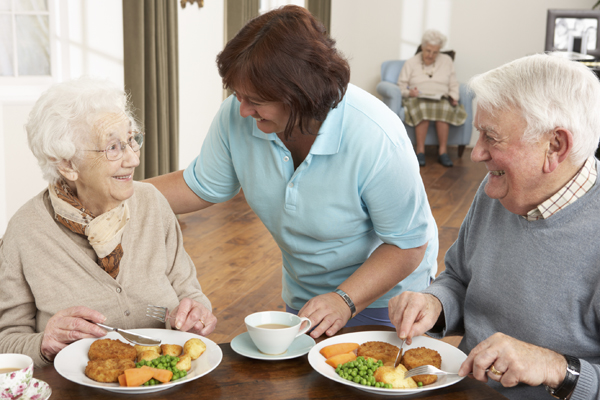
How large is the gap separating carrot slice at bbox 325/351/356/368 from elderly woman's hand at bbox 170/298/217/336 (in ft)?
1.10

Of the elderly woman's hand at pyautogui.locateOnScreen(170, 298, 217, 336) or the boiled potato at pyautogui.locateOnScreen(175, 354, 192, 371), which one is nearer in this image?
the boiled potato at pyautogui.locateOnScreen(175, 354, 192, 371)

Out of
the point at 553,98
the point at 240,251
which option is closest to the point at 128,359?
the point at 553,98

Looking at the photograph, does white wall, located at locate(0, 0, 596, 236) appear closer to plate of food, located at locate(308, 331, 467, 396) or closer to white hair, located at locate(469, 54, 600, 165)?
white hair, located at locate(469, 54, 600, 165)

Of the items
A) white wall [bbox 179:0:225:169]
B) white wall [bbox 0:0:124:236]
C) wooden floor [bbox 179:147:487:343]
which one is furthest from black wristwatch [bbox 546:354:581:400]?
white wall [bbox 179:0:225:169]

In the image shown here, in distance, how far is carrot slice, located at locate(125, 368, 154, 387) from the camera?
1.07 m

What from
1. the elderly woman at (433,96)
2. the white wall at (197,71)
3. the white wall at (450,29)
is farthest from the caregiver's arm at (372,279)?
the white wall at (450,29)

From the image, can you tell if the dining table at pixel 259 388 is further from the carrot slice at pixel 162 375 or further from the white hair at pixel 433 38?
the white hair at pixel 433 38

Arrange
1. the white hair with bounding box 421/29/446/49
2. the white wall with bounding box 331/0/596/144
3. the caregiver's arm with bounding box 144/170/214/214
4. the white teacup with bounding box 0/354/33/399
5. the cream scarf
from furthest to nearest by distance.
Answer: the white wall with bounding box 331/0/596/144, the white hair with bounding box 421/29/446/49, the caregiver's arm with bounding box 144/170/214/214, the cream scarf, the white teacup with bounding box 0/354/33/399

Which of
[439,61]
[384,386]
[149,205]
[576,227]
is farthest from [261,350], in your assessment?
[439,61]

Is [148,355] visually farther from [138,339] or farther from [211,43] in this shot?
[211,43]

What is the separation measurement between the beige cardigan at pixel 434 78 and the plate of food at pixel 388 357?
20.9 ft

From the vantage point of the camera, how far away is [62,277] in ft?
4.54

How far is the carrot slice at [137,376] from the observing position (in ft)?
3.52

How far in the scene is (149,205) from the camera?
5.15 ft
